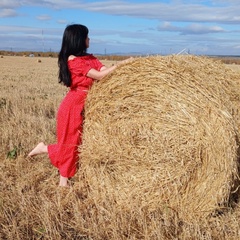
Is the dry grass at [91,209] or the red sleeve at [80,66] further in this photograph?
the red sleeve at [80,66]

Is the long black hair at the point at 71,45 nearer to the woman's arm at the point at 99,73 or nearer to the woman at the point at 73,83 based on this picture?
the woman at the point at 73,83

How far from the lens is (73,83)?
185 inches

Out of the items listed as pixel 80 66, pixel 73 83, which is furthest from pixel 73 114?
pixel 80 66

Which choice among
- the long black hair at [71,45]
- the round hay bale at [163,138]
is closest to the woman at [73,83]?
the long black hair at [71,45]

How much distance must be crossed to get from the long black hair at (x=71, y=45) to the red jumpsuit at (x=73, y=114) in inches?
2.3

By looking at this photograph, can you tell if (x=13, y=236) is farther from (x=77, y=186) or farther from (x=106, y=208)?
(x=77, y=186)

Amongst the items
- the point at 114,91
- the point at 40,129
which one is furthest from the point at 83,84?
the point at 40,129

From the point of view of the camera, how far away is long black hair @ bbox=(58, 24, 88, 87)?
4.54 meters

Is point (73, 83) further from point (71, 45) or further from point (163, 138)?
point (163, 138)

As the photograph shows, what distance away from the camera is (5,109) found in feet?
26.8

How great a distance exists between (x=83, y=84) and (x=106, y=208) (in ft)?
4.48

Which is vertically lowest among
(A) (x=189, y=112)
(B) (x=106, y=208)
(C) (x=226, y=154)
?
(B) (x=106, y=208)

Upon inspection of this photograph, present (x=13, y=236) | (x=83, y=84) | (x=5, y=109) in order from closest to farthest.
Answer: (x=13, y=236) < (x=83, y=84) < (x=5, y=109)

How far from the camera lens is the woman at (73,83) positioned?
4559 millimetres
